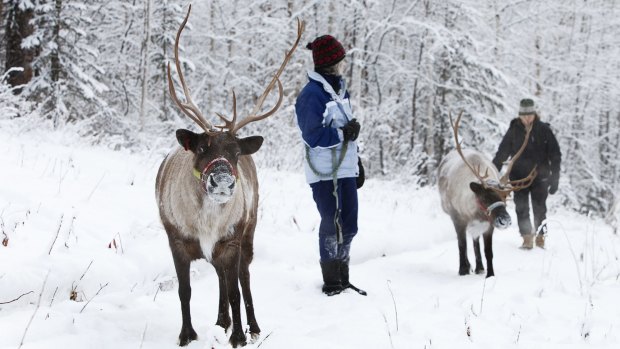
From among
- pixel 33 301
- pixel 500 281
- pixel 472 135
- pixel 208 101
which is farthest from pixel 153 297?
pixel 208 101

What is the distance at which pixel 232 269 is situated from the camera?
3.57 metres

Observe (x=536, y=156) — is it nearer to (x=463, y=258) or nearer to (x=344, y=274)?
(x=463, y=258)

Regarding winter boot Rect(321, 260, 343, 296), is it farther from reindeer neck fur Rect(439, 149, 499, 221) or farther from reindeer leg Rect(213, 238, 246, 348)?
reindeer neck fur Rect(439, 149, 499, 221)

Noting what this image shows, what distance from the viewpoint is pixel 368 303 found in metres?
4.73

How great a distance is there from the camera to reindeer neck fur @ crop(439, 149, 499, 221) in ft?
21.7

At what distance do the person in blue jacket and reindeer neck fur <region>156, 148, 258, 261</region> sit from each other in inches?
51.4

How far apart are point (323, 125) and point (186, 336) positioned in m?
2.20

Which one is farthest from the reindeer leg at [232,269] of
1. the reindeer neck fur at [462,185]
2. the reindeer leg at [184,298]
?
the reindeer neck fur at [462,185]

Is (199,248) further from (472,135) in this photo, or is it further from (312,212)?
(472,135)

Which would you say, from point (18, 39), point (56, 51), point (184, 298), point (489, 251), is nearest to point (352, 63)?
point (56, 51)

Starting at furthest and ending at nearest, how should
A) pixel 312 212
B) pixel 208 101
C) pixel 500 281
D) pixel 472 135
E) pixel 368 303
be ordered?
pixel 208 101
pixel 472 135
pixel 312 212
pixel 500 281
pixel 368 303

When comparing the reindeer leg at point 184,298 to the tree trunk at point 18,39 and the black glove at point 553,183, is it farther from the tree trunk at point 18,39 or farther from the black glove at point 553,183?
the tree trunk at point 18,39

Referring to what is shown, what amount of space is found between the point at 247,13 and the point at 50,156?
1650 centimetres

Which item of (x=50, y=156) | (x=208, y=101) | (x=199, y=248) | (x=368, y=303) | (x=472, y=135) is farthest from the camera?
(x=208, y=101)
